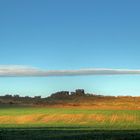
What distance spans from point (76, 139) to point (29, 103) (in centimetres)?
14709

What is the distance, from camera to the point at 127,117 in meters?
110

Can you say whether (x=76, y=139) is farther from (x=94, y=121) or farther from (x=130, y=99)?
(x=130, y=99)

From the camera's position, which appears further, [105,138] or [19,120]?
[19,120]

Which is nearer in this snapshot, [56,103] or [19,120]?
[19,120]

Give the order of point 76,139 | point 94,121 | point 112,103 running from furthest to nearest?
point 112,103, point 94,121, point 76,139

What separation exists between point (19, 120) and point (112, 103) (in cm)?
7603

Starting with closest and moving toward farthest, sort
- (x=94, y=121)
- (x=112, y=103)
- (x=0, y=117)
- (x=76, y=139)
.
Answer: (x=76, y=139) → (x=94, y=121) → (x=0, y=117) → (x=112, y=103)

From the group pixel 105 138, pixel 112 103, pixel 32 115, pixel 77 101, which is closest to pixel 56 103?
pixel 77 101

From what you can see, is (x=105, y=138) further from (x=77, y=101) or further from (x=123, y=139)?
(x=77, y=101)

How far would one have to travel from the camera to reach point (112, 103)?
607 ft

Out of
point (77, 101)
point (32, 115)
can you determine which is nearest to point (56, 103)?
point (77, 101)

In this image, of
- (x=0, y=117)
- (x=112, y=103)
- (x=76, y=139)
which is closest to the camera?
(x=76, y=139)

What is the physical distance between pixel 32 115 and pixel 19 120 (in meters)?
4.76

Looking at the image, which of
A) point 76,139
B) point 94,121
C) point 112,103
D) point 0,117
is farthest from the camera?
point 112,103
